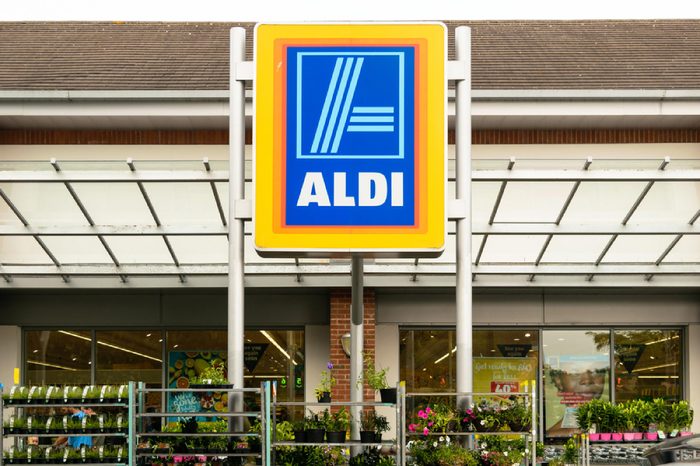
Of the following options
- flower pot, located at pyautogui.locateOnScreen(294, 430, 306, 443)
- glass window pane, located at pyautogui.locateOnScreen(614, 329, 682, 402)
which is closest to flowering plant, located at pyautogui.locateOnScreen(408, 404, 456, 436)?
flower pot, located at pyautogui.locateOnScreen(294, 430, 306, 443)

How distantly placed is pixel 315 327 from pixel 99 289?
3.59 m

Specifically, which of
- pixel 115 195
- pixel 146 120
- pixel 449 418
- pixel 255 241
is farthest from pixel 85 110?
pixel 449 418

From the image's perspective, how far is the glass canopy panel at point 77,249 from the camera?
53.6ft

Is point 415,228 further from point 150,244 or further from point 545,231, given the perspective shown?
point 150,244

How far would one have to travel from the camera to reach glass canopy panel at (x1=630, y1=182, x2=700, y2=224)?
15438 mm

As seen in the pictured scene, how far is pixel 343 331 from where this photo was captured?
16953 millimetres

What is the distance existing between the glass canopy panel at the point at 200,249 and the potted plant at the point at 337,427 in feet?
18.7

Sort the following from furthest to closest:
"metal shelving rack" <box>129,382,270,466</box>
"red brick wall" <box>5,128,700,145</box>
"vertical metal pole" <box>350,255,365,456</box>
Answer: "red brick wall" <box>5,128,700,145</box> < "vertical metal pole" <box>350,255,365,456</box> < "metal shelving rack" <box>129,382,270,466</box>

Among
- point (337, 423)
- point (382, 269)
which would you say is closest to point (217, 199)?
point (382, 269)

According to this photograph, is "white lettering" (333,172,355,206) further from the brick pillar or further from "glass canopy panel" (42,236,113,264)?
"glass canopy panel" (42,236,113,264)

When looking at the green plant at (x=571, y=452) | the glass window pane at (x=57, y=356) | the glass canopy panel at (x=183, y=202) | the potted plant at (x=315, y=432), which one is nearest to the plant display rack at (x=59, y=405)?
the potted plant at (x=315, y=432)

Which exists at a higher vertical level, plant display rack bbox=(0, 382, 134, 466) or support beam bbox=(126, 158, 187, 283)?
support beam bbox=(126, 158, 187, 283)

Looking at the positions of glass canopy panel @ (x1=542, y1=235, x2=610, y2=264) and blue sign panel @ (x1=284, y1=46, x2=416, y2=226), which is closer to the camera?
blue sign panel @ (x1=284, y1=46, x2=416, y2=226)

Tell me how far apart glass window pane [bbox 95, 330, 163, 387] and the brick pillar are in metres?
3.02
